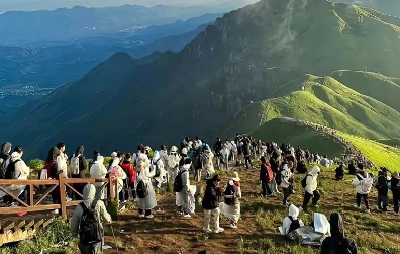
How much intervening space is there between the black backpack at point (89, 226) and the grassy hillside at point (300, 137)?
173 feet

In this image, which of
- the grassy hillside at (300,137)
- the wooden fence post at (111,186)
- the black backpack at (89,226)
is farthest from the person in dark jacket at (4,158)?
the grassy hillside at (300,137)

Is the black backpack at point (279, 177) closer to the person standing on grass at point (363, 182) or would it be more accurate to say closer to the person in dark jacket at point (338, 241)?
the person standing on grass at point (363, 182)

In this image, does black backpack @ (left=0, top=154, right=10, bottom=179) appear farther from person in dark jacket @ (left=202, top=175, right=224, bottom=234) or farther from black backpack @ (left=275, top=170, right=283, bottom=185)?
black backpack @ (left=275, top=170, right=283, bottom=185)

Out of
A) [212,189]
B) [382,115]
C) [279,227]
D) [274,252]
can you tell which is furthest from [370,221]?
[382,115]

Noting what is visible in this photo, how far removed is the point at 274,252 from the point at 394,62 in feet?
680

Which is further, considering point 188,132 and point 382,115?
point 188,132

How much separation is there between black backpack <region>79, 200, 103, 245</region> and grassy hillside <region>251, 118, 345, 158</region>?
173 feet

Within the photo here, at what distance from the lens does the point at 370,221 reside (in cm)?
1838

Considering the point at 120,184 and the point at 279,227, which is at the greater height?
the point at 120,184

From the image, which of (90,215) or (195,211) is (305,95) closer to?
(195,211)

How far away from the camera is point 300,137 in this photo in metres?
70.9

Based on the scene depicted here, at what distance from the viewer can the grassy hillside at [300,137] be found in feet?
202

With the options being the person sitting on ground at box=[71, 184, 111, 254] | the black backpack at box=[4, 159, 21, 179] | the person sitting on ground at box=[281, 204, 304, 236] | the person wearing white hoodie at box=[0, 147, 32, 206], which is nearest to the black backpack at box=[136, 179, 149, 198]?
the person wearing white hoodie at box=[0, 147, 32, 206]

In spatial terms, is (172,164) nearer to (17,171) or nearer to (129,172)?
(129,172)
